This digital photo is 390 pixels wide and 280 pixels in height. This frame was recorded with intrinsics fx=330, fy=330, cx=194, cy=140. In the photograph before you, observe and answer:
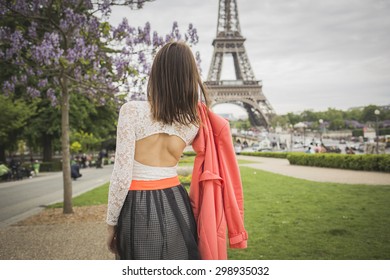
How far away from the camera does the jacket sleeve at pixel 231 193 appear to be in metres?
2.26

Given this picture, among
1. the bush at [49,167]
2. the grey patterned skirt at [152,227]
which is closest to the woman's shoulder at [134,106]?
the grey patterned skirt at [152,227]

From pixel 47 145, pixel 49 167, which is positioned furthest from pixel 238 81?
pixel 49 167

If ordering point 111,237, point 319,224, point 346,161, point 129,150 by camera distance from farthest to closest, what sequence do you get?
point 346,161 < point 319,224 < point 111,237 < point 129,150

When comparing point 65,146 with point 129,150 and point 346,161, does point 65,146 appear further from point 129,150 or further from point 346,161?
point 346,161

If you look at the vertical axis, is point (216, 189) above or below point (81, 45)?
below

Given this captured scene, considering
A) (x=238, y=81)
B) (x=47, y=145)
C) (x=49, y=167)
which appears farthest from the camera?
(x=238, y=81)

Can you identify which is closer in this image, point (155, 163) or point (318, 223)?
point (155, 163)

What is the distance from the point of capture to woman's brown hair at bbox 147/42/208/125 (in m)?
2.13

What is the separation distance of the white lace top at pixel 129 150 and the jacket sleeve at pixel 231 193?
1.19ft

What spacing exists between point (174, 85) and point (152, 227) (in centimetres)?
92

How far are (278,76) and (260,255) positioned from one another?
2.90m

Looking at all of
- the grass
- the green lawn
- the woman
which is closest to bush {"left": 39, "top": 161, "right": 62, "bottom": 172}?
the green lawn

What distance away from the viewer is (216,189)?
7.48ft

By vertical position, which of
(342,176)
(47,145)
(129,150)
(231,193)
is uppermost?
(129,150)
